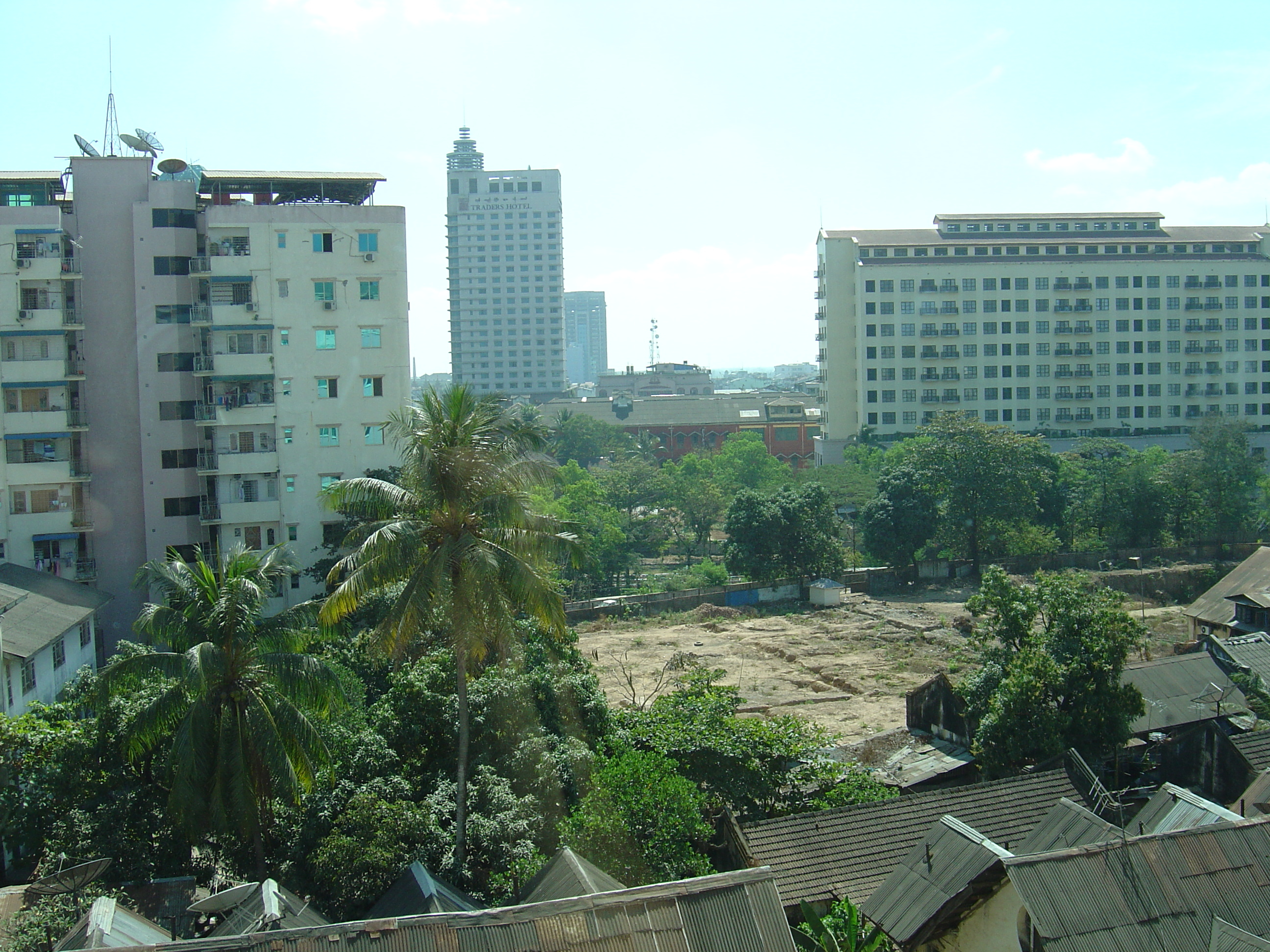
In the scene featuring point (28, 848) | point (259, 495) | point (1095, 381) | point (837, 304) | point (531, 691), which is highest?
point (837, 304)

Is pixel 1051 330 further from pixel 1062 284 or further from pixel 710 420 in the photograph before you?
pixel 710 420

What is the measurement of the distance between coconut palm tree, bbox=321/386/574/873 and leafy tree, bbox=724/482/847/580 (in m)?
24.8

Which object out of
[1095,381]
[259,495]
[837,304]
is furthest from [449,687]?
[1095,381]

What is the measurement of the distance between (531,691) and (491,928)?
7885 millimetres

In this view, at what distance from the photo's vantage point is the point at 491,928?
7750 mm

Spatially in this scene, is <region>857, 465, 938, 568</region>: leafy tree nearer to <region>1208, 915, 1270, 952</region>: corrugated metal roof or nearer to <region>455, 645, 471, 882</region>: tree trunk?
<region>455, 645, 471, 882</region>: tree trunk

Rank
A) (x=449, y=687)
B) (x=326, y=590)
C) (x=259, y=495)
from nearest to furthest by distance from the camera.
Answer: (x=449, y=687) → (x=326, y=590) → (x=259, y=495)

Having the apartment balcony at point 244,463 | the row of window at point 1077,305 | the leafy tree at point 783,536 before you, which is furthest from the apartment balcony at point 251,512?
the row of window at point 1077,305

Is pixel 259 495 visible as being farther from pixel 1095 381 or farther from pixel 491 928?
pixel 1095 381

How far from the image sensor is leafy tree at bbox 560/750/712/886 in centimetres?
1205

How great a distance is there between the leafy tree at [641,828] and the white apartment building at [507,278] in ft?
367

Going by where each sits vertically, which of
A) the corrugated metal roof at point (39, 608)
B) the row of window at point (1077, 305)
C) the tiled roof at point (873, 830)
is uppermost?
the row of window at point (1077, 305)

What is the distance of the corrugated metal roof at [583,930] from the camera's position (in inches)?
298

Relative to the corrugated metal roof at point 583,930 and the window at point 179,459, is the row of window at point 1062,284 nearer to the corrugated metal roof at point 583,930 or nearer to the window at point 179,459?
the window at point 179,459
